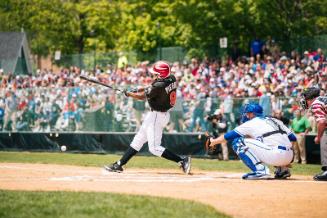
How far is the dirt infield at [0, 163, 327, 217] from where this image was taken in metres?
9.59

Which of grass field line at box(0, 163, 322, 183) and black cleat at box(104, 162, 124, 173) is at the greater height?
black cleat at box(104, 162, 124, 173)

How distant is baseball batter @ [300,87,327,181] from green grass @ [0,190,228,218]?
4.02 m

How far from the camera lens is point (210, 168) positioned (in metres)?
17.5

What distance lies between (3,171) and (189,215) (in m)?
8.13

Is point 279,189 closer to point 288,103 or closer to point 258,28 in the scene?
point 288,103

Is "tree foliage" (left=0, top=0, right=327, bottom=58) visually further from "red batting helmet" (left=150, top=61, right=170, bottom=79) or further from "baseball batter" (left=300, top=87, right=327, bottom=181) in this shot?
"baseball batter" (left=300, top=87, right=327, bottom=181)

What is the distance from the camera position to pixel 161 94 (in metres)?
14.1

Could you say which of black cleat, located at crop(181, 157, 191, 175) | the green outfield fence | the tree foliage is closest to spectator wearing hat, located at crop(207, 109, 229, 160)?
the green outfield fence

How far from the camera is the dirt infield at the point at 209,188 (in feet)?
31.4

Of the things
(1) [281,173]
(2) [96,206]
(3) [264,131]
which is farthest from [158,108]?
(2) [96,206]

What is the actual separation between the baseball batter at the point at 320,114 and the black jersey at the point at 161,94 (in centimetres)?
256

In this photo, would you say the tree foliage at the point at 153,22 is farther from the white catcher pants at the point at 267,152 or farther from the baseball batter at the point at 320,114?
the white catcher pants at the point at 267,152

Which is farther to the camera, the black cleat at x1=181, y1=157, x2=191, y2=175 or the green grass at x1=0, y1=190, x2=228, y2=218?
the black cleat at x1=181, y1=157, x2=191, y2=175

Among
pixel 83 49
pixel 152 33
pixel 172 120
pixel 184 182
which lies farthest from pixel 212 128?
pixel 83 49
